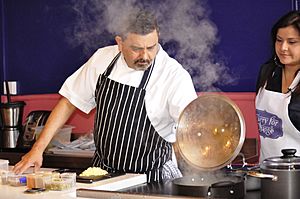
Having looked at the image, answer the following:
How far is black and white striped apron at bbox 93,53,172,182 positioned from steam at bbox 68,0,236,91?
70cm

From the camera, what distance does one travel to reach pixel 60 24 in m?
4.09

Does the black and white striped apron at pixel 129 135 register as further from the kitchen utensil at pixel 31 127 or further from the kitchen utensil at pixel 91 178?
the kitchen utensil at pixel 31 127

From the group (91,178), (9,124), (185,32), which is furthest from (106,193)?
(9,124)

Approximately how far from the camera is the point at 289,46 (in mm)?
2471

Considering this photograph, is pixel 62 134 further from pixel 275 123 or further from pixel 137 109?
pixel 275 123

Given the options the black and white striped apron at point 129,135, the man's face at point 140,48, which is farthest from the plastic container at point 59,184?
the man's face at point 140,48

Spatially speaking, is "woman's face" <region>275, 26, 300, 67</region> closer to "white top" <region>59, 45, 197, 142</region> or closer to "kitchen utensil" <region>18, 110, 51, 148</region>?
"white top" <region>59, 45, 197, 142</region>

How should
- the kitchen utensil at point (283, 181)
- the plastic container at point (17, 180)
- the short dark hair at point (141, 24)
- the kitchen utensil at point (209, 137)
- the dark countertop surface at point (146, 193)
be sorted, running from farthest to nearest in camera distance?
1. the short dark hair at point (141, 24)
2. the plastic container at point (17, 180)
3. the kitchen utensil at point (209, 137)
4. the dark countertop surface at point (146, 193)
5. the kitchen utensil at point (283, 181)

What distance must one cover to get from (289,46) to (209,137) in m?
0.66

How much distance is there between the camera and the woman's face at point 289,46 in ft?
8.08

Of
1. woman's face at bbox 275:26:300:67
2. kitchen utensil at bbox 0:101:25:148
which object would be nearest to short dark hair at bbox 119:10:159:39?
woman's face at bbox 275:26:300:67

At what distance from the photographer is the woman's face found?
246 cm

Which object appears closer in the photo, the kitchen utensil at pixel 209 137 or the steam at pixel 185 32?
the kitchen utensil at pixel 209 137

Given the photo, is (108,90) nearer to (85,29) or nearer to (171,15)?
(171,15)
